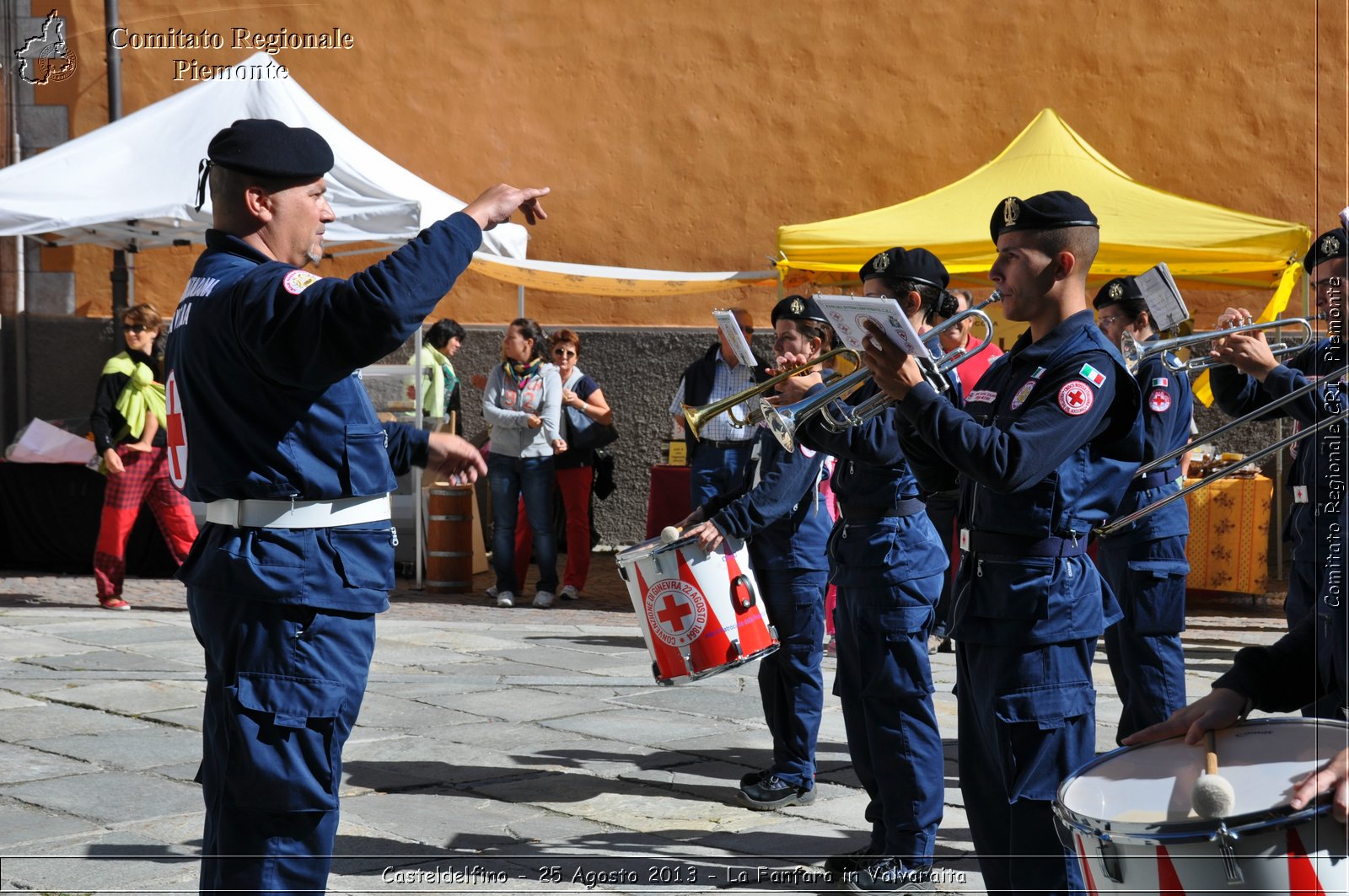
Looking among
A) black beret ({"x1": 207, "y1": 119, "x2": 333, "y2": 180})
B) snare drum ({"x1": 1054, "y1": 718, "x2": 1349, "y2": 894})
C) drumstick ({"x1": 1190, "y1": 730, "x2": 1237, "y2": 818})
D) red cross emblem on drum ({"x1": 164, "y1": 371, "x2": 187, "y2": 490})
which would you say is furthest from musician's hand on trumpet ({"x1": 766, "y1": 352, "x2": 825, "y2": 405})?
drumstick ({"x1": 1190, "y1": 730, "x2": 1237, "y2": 818})

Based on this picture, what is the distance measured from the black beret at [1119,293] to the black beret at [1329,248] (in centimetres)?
95

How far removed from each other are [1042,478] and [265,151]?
1927mm

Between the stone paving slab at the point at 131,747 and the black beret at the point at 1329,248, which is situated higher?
the black beret at the point at 1329,248

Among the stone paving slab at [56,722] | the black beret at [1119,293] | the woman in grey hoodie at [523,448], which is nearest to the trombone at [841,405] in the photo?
the black beret at [1119,293]

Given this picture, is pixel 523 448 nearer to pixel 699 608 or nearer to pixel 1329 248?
pixel 699 608

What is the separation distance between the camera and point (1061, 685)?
3.42 meters

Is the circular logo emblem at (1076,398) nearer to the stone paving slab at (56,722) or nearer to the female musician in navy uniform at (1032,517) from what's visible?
the female musician in navy uniform at (1032,517)

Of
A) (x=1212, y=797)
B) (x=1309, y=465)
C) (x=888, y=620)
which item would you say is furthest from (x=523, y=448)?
(x=1212, y=797)

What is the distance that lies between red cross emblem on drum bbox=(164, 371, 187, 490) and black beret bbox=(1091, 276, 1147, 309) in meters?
3.99

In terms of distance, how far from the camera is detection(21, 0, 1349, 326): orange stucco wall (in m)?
12.6

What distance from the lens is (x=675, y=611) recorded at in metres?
5.43

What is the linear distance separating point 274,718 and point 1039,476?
1.77 m

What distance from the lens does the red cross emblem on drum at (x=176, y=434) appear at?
328cm

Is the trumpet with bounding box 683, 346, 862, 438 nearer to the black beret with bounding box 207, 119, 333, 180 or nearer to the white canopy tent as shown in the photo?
the black beret with bounding box 207, 119, 333, 180
